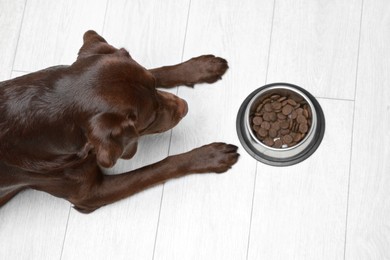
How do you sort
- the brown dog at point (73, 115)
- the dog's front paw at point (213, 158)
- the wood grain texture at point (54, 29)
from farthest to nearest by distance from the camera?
the wood grain texture at point (54, 29) < the dog's front paw at point (213, 158) < the brown dog at point (73, 115)

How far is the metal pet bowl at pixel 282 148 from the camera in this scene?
234cm

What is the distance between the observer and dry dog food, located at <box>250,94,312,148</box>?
240cm

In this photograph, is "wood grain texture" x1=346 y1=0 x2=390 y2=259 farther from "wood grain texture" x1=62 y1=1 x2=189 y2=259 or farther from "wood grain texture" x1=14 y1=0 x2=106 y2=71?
"wood grain texture" x1=14 y1=0 x2=106 y2=71

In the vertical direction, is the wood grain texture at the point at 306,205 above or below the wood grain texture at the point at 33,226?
above

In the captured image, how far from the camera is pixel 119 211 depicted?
2.46 metres

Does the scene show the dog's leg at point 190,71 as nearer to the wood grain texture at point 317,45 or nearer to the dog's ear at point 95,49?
the wood grain texture at point 317,45

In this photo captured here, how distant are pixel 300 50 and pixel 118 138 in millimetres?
1130

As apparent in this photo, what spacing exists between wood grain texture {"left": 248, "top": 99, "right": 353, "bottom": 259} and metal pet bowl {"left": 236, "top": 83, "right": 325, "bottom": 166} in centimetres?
4

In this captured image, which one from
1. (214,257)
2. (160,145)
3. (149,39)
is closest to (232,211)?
(214,257)

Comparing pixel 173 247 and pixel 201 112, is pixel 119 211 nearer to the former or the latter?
pixel 173 247

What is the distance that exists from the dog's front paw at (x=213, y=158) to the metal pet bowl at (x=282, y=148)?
3.5 inches

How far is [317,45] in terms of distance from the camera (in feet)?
8.27

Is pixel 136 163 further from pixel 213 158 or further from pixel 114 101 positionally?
pixel 114 101

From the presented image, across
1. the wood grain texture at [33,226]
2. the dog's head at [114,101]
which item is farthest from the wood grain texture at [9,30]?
the dog's head at [114,101]
